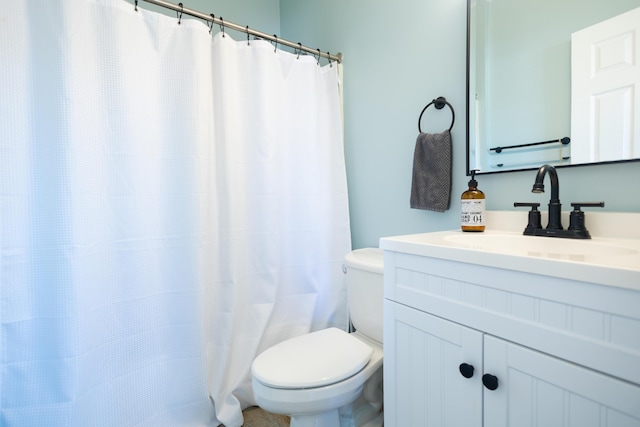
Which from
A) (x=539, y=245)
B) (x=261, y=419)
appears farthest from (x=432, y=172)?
(x=261, y=419)

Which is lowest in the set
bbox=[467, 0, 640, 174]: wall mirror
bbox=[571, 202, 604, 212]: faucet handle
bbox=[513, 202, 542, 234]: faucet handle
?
bbox=[513, 202, 542, 234]: faucet handle

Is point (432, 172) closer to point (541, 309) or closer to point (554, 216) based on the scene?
point (554, 216)

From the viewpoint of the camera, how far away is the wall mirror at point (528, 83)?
0.87 meters

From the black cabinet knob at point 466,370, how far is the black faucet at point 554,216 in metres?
0.49

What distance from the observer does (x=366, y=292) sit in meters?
1.21

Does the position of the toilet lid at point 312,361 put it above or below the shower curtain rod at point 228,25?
below

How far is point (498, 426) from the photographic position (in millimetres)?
628

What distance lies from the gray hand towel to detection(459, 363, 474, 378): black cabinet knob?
670 millimetres

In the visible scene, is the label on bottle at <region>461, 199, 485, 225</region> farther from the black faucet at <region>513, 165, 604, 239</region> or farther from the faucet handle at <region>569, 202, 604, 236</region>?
the faucet handle at <region>569, 202, 604, 236</region>

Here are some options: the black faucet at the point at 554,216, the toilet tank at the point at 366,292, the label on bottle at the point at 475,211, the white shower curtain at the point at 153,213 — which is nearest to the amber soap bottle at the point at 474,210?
the label on bottle at the point at 475,211

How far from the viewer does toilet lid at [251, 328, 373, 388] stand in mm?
967

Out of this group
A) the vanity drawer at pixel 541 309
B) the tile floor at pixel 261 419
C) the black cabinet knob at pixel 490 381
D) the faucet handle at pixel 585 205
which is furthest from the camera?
the tile floor at pixel 261 419

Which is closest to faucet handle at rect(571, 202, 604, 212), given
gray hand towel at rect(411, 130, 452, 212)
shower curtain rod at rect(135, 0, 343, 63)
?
gray hand towel at rect(411, 130, 452, 212)

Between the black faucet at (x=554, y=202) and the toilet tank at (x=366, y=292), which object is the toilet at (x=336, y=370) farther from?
the black faucet at (x=554, y=202)
